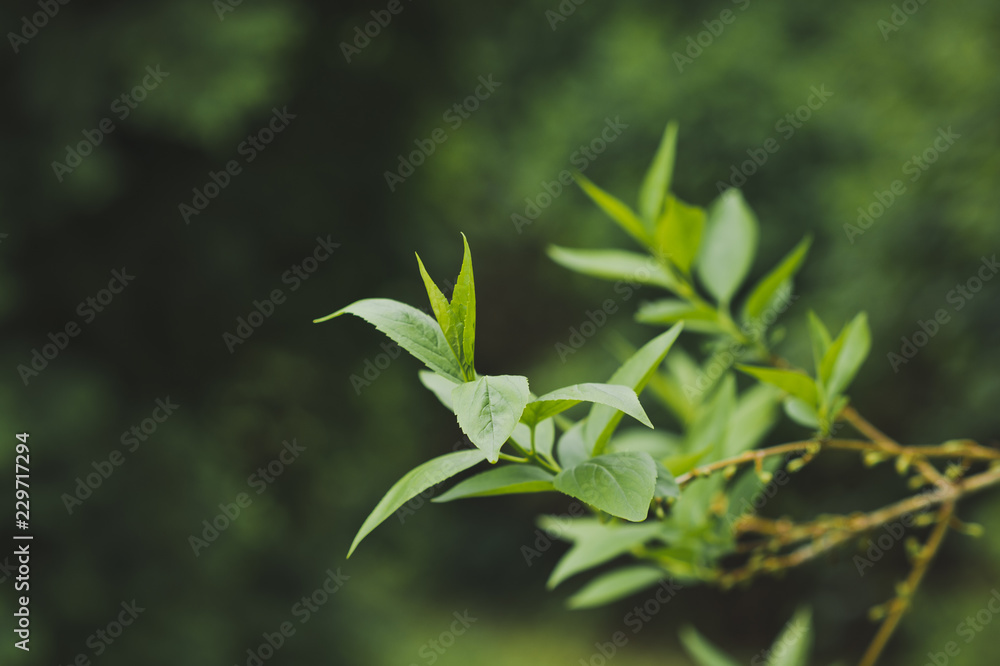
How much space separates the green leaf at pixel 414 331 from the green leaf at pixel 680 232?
490 mm

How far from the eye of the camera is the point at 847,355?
0.95 metres

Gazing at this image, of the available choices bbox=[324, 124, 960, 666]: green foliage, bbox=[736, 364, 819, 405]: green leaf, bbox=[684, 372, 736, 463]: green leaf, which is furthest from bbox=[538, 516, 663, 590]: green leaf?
bbox=[736, 364, 819, 405]: green leaf

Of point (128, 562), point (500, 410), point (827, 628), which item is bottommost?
point (827, 628)

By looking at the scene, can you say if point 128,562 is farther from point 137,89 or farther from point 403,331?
point 403,331

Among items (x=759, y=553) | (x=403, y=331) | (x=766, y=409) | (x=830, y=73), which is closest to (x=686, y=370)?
(x=766, y=409)

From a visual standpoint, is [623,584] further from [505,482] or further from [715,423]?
[505,482]

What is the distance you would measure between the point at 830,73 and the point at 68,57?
17.5 feet

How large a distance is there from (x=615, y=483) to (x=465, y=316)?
17 cm

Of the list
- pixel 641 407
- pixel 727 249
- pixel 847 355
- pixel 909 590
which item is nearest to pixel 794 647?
pixel 909 590

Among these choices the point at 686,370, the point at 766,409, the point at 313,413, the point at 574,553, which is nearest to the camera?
the point at 574,553

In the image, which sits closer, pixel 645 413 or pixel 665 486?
pixel 665 486

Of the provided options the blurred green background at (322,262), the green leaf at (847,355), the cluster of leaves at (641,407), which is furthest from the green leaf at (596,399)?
the blurred green background at (322,262)

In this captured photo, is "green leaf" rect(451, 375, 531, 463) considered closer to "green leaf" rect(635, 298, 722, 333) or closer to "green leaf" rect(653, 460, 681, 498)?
"green leaf" rect(653, 460, 681, 498)

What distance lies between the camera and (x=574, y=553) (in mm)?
999
